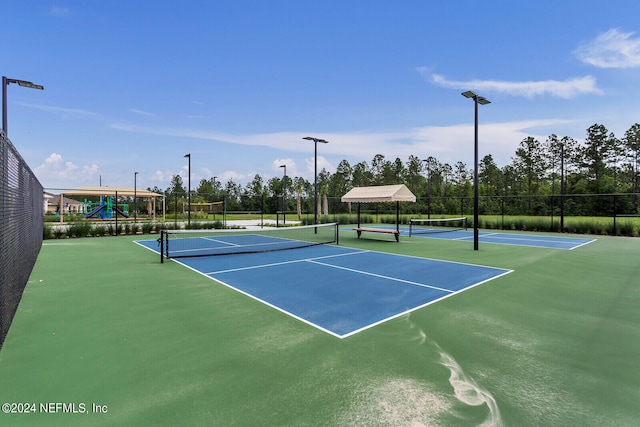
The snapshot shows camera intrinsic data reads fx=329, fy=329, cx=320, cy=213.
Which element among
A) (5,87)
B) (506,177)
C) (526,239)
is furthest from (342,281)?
(506,177)

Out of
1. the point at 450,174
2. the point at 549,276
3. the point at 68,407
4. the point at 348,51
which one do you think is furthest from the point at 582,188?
the point at 68,407

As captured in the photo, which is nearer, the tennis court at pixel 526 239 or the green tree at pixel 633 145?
the tennis court at pixel 526 239

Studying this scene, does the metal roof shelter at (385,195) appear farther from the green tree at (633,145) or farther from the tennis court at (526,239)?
the green tree at (633,145)

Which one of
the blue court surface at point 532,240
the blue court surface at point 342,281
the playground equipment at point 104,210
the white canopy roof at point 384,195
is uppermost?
the white canopy roof at point 384,195

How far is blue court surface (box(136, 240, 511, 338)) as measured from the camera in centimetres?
499

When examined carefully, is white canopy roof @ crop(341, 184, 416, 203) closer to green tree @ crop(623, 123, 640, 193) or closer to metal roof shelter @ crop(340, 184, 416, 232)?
metal roof shelter @ crop(340, 184, 416, 232)

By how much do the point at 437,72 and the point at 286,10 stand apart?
7654 millimetres

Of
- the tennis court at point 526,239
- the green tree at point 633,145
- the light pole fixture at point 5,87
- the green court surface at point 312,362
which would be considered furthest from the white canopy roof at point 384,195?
the green tree at point 633,145

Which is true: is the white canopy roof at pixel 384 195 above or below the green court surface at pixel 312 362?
above

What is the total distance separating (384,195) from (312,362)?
40.6 ft

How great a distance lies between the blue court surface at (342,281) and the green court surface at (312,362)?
0.36 m

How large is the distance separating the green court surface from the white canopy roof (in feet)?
28.9

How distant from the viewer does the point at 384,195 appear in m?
15.2

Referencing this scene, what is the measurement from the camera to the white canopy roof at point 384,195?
1483 cm
